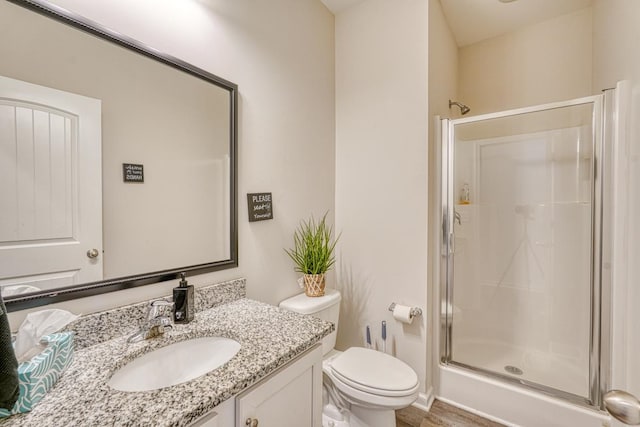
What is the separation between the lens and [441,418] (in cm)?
166

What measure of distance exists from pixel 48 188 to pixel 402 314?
175cm

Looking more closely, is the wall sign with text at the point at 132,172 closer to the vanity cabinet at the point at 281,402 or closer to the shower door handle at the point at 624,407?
the vanity cabinet at the point at 281,402

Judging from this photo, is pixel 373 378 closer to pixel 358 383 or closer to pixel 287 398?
pixel 358 383

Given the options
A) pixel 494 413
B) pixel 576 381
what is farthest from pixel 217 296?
pixel 576 381

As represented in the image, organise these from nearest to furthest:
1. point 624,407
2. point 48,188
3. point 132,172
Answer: point 624,407
point 48,188
point 132,172

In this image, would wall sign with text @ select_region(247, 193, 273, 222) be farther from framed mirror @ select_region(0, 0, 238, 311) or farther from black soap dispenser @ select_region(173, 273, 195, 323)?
black soap dispenser @ select_region(173, 273, 195, 323)

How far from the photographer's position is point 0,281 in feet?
2.50

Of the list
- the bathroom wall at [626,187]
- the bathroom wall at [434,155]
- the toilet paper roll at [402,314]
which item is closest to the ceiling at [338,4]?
the bathroom wall at [434,155]

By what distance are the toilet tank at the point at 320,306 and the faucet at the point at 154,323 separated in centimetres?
66

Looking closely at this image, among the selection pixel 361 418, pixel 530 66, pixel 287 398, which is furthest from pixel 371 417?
pixel 530 66

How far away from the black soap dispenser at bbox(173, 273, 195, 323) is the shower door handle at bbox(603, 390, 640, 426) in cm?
117

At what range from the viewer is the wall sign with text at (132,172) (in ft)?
3.37

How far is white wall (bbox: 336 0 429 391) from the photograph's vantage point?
5.83ft

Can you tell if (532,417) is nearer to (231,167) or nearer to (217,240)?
(217,240)
